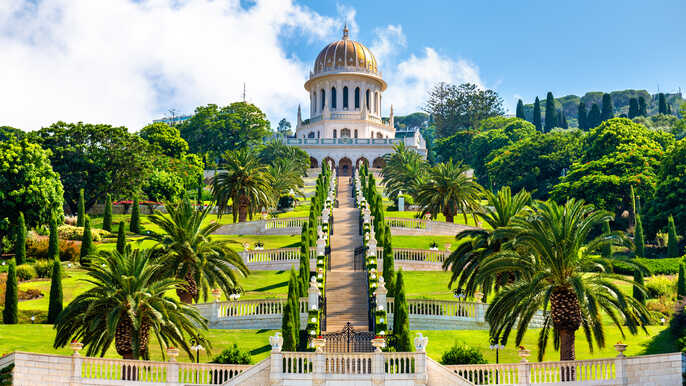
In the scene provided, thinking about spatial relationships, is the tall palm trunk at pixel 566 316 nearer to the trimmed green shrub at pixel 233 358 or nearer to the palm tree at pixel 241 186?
the trimmed green shrub at pixel 233 358

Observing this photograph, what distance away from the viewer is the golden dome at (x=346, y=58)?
12081 cm

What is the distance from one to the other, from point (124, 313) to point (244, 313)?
8632mm

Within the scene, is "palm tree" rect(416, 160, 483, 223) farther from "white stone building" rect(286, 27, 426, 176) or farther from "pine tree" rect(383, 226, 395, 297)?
"white stone building" rect(286, 27, 426, 176)

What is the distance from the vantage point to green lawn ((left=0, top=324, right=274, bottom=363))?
28531 mm

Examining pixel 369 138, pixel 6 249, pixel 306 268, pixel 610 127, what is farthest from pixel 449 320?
pixel 369 138

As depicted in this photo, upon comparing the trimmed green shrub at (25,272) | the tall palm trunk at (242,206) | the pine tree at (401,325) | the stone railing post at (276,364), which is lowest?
the stone railing post at (276,364)

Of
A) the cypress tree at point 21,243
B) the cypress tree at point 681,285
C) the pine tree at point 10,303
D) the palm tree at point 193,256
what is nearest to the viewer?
the palm tree at point 193,256

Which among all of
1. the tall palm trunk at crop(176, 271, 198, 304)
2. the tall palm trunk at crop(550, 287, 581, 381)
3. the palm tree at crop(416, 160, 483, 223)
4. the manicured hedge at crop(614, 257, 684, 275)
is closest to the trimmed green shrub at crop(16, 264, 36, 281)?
the tall palm trunk at crop(176, 271, 198, 304)

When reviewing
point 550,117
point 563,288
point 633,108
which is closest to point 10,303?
point 563,288

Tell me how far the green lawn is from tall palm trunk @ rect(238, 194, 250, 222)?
2283 cm

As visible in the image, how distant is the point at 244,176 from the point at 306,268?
2063 centimetres

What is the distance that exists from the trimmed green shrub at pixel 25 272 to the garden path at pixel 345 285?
1864cm

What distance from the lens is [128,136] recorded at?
226 feet

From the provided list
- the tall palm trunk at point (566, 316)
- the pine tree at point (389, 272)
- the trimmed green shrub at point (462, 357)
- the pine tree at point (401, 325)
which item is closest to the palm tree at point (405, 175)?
the pine tree at point (389, 272)
